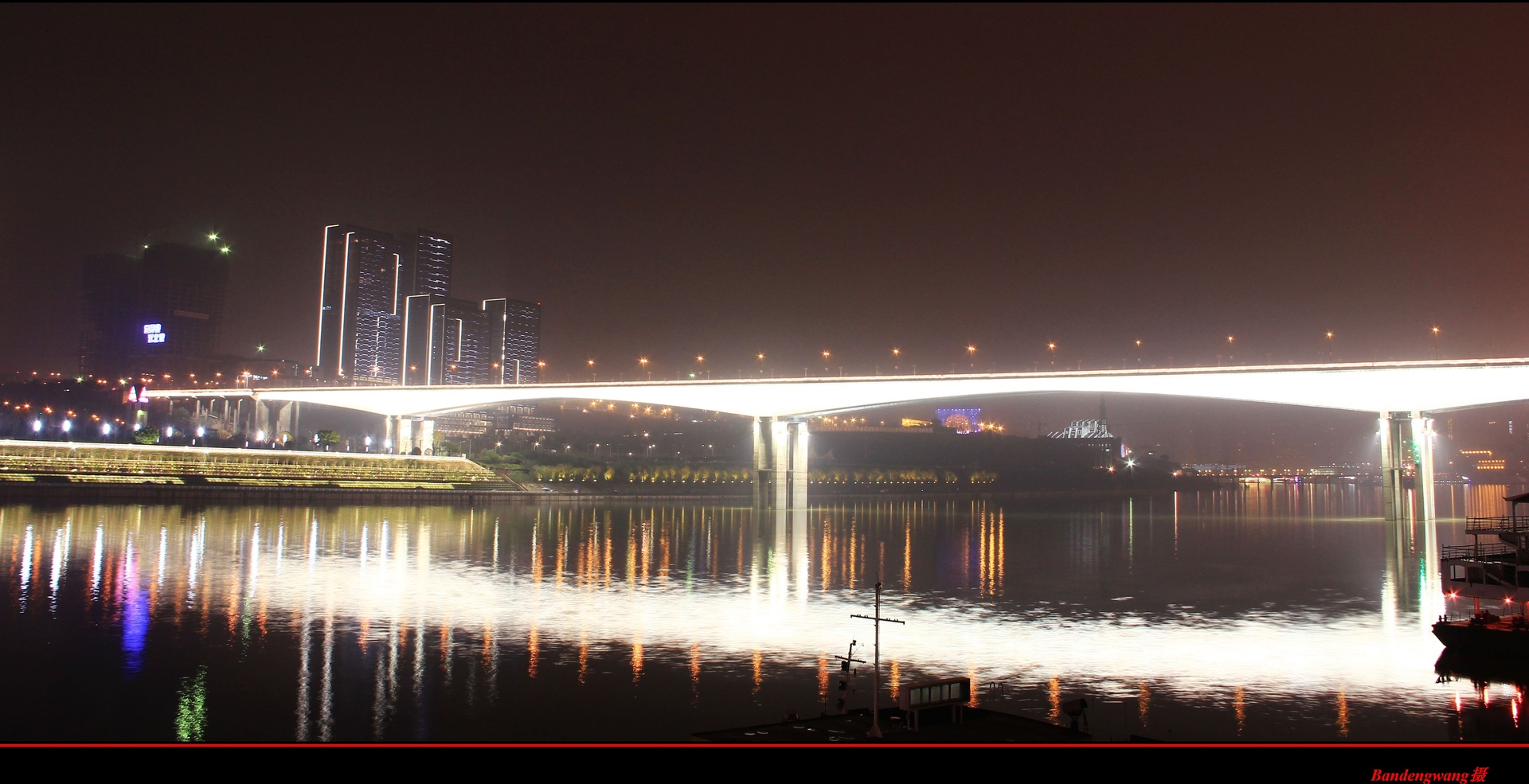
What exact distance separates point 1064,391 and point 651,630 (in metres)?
47.6

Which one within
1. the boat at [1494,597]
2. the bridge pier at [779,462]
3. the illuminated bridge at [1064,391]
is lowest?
the boat at [1494,597]

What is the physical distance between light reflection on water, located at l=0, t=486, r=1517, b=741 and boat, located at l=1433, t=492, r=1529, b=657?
1426 millimetres

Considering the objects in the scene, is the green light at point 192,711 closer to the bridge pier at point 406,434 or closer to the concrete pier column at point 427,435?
the bridge pier at point 406,434

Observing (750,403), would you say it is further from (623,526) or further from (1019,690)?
(1019,690)

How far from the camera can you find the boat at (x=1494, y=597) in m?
24.5

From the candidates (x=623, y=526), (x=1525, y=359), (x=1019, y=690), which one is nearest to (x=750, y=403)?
(x=623, y=526)

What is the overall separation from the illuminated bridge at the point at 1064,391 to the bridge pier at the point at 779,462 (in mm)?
91

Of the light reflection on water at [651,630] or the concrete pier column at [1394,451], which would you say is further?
the concrete pier column at [1394,451]

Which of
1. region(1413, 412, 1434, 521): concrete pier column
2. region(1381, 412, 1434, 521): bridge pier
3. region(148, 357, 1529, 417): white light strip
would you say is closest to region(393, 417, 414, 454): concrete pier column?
region(148, 357, 1529, 417): white light strip

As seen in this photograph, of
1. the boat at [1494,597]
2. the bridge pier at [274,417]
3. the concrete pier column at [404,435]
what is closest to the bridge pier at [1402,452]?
the boat at [1494,597]

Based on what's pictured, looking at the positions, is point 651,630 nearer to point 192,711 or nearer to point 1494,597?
point 192,711

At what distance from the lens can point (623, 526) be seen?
70250 millimetres

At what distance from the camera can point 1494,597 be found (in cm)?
2869

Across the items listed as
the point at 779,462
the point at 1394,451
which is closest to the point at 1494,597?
the point at 1394,451
